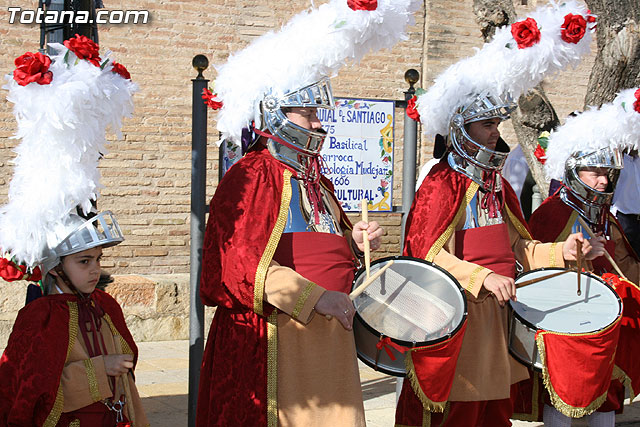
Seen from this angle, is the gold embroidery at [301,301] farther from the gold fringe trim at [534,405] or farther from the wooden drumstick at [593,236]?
the wooden drumstick at [593,236]

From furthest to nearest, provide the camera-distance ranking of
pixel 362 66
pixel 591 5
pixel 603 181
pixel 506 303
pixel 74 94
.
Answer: pixel 362 66, pixel 591 5, pixel 603 181, pixel 506 303, pixel 74 94

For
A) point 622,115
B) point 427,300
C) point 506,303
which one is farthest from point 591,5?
point 427,300

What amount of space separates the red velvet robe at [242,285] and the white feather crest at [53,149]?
0.54m

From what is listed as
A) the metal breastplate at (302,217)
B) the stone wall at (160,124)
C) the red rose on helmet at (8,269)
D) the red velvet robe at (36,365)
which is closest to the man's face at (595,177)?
the metal breastplate at (302,217)

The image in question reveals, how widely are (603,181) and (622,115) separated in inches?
17.1

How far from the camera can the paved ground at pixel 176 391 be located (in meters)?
5.86

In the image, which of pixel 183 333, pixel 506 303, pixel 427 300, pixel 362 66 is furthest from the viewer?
pixel 362 66

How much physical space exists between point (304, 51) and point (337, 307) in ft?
3.47

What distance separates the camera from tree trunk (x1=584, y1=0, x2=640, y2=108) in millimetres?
6613

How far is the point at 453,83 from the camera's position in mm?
4512

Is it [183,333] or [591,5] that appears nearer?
[591,5]

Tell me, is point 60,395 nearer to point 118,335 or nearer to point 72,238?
point 118,335

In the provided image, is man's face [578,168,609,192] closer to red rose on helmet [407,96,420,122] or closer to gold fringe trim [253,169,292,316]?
red rose on helmet [407,96,420,122]

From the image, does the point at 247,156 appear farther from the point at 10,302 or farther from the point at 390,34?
the point at 10,302
